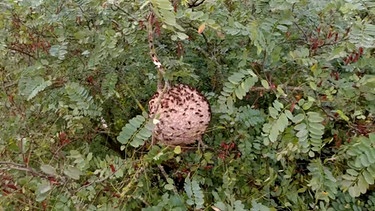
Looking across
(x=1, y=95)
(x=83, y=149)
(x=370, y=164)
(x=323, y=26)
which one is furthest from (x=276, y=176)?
(x=1, y=95)

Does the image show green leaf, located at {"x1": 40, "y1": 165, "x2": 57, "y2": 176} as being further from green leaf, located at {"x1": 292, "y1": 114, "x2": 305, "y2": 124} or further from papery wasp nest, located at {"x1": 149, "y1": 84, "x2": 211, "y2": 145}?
green leaf, located at {"x1": 292, "y1": 114, "x2": 305, "y2": 124}

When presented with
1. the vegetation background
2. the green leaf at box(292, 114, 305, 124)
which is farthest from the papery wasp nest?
the green leaf at box(292, 114, 305, 124)

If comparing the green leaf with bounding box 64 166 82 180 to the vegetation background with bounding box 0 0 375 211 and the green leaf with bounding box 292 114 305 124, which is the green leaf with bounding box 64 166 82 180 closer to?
the vegetation background with bounding box 0 0 375 211

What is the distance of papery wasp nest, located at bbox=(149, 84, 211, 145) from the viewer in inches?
40.2

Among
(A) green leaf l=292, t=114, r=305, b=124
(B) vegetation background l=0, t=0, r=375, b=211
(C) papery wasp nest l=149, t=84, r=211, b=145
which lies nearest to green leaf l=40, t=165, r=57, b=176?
(B) vegetation background l=0, t=0, r=375, b=211

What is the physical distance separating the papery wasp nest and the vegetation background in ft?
0.12

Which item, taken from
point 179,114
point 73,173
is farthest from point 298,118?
point 73,173

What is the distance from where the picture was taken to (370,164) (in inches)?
39.0

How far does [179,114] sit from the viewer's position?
3.34 ft

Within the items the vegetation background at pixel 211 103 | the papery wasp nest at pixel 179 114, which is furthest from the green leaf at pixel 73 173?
the papery wasp nest at pixel 179 114

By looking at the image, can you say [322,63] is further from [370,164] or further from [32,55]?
[32,55]

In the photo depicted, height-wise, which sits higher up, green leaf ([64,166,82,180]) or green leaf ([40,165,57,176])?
green leaf ([40,165,57,176])

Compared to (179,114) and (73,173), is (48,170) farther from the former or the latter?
(179,114)

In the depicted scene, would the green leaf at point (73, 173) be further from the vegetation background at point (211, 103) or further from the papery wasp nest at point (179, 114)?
the papery wasp nest at point (179, 114)
